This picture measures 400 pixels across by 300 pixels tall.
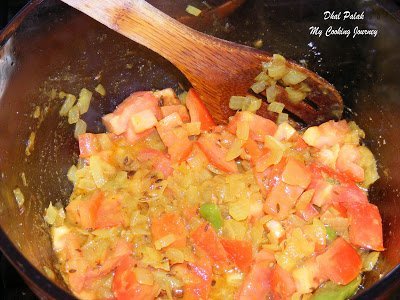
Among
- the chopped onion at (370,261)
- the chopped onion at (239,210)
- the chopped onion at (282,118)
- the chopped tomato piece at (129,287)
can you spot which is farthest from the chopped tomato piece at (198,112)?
the chopped onion at (370,261)

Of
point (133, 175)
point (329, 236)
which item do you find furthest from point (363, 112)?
point (133, 175)

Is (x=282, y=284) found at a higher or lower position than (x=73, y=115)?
lower

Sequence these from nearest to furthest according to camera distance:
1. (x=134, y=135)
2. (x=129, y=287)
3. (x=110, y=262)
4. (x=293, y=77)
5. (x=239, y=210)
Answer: (x=129, y=287) → (x=110, y=262) → (x=239, y=210) → (x=293, y=77) → (x=134, y=135)

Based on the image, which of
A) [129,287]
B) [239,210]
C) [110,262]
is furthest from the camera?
[239,210]

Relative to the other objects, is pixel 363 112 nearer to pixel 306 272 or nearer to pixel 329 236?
pixel 329 236

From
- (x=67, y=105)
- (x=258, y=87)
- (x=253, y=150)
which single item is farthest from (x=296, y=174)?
(x=67, y=105)

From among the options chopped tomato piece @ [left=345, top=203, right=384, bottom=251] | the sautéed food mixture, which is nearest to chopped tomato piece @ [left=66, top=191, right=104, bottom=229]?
the sautéed food mixture

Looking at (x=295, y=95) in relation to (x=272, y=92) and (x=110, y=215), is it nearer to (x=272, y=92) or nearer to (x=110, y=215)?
(x=272, y=92)
